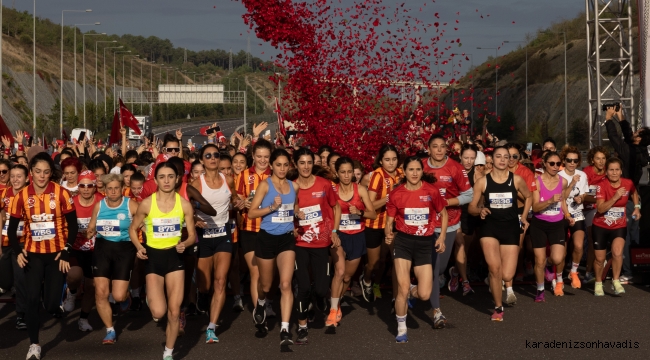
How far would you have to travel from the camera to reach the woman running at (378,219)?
37.0 feet

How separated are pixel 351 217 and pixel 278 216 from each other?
5.50 feet

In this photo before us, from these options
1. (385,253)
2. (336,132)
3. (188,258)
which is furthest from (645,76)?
(188,258)

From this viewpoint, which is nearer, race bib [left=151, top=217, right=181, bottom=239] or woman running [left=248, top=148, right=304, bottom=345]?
race bib [left=151, top=217, right=181, bottom=239]

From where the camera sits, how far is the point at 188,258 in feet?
33.4

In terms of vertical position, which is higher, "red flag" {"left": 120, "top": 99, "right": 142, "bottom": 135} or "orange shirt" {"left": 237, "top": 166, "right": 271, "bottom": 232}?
"red flag" {"left": 120, "top": 99, "right": 142, "bottom": 135}

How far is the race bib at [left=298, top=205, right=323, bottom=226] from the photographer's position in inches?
378

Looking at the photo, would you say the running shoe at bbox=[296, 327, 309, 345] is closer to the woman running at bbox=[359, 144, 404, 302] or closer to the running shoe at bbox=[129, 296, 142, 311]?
the woman running at bbox=[359, 144, 404, 302]

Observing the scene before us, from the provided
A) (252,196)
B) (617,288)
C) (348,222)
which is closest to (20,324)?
(252,196)

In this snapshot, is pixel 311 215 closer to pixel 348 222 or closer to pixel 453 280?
pixel 348 222

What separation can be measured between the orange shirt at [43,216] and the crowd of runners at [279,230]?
0.01m

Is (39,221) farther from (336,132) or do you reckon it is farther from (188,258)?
(336,132)

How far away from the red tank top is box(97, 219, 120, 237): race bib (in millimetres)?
2483

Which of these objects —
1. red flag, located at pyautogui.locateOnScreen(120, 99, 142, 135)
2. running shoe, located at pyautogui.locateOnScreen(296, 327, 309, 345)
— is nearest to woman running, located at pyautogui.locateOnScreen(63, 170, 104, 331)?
running shoe, located at pyautogui.locateOnScreen(296, 327, 309, 345)

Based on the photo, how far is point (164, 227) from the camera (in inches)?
339
